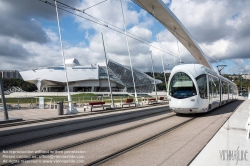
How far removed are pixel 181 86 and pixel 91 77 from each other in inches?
3499

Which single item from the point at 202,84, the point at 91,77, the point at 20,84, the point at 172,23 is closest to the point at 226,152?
the point at 202,84

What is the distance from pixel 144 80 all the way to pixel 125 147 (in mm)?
91773

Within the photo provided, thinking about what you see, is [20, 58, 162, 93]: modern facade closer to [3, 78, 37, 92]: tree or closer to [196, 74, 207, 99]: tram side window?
[3, 78, 37, 92]: tree

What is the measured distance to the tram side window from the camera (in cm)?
1266

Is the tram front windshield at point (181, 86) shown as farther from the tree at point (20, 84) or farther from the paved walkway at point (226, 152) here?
the tree at point (20, 84)

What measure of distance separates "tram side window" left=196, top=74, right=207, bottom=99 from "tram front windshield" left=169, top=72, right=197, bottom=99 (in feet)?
1.66

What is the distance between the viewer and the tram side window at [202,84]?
12.7 m

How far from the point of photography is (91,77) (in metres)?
99.4

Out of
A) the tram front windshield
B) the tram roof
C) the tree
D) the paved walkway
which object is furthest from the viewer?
the tree

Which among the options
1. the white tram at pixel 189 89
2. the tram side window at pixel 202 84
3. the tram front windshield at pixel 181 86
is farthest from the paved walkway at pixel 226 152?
the tram side window at pixel 202 84

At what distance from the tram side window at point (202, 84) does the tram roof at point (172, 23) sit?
78.3 ft

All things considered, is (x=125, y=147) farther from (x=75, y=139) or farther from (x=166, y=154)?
(x=75, y=139)

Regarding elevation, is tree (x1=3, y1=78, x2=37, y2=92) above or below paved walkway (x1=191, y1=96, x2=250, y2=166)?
above

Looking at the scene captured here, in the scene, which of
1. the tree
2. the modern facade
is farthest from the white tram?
the tree
